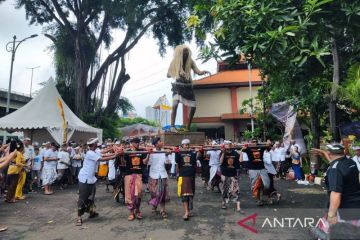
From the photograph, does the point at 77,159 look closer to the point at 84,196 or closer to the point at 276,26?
the point at 84,196

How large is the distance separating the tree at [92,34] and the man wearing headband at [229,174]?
14.0 metres

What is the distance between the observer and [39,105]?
15.3 m

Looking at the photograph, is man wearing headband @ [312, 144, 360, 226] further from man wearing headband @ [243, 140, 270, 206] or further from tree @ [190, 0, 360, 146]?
man wearing headband @ [243, 140, 270, 206]

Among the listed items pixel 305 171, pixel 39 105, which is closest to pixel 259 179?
pixel 305 171

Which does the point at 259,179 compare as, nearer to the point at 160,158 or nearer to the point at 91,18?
the point at 160,158

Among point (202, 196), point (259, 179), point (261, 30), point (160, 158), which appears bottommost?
point (202, 196)

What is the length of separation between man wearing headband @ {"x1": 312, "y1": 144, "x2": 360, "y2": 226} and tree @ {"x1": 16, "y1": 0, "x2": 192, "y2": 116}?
17.7 meters

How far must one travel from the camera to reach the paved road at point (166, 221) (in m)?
6.02

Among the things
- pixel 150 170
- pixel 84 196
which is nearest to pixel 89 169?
pixel 84 196

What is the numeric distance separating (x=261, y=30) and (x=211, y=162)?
516 centimetres

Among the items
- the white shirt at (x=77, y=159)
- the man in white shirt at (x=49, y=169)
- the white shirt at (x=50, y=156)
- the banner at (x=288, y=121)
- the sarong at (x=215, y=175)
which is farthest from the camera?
the banner at (x=288, y=121)

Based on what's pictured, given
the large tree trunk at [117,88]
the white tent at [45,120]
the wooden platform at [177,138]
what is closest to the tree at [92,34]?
the large tree trunk at [117,88]

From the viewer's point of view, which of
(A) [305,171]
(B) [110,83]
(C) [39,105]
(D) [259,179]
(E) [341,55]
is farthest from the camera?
(B) [110,83]

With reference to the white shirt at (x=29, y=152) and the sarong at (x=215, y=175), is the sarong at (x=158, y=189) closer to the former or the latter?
the sarong at (x=215, y=175)
